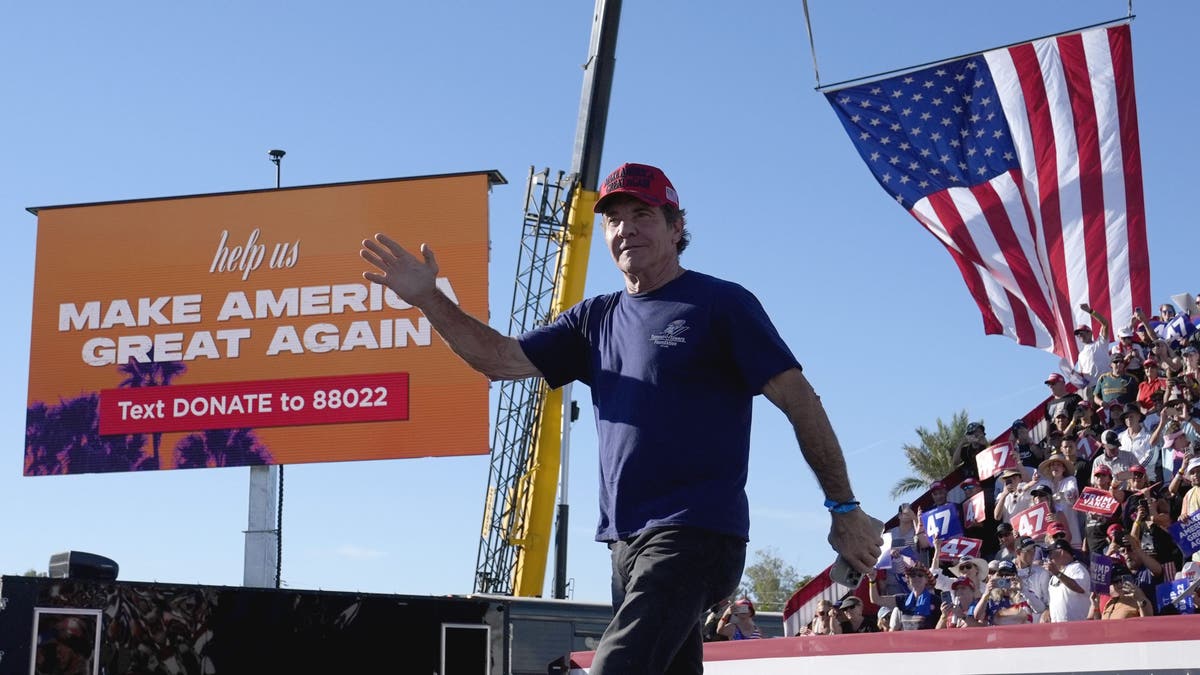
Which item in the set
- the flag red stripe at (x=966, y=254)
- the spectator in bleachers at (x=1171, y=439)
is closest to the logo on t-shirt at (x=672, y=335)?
the spectator in bleachers at (x=1171, y=439)

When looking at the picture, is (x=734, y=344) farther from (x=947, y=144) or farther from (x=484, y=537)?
(x=484, y=537)

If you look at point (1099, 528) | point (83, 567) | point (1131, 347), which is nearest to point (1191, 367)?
point (1131, 347)

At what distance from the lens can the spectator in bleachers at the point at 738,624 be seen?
11039mm

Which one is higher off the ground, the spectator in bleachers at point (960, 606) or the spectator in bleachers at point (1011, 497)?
the spectator in bleachers at point (1011, 497)

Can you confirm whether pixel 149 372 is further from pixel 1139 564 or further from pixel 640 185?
pixel 640 185

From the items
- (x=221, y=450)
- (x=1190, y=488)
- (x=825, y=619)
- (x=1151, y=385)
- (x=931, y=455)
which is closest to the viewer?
(x=1190, y=488)

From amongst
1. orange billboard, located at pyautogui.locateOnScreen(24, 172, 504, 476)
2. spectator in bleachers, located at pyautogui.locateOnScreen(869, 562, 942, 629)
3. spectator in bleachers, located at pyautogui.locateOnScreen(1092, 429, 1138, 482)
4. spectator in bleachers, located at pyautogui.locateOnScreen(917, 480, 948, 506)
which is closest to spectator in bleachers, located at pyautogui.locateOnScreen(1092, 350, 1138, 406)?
spectator in bleachers, located at pyautogui.locateOnScreen(1092, 429, 1138, 482)

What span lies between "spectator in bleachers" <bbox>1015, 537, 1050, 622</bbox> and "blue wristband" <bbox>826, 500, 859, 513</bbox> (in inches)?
244

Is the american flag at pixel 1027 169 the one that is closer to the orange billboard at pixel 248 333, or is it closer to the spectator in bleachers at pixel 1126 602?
the orange billboard at pixel 248 333

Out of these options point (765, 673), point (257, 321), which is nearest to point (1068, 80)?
point (765, 673)

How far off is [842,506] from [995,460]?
945cm

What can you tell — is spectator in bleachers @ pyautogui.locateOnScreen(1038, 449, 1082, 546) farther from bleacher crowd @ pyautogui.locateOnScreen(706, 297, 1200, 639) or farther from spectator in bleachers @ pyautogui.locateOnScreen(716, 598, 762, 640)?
spectator in bleachers @ pyautogui.locateOnScreen(716, 598, 762, 640)

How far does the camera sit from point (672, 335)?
3.12m

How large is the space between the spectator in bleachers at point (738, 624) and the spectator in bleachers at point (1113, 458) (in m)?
2.90
